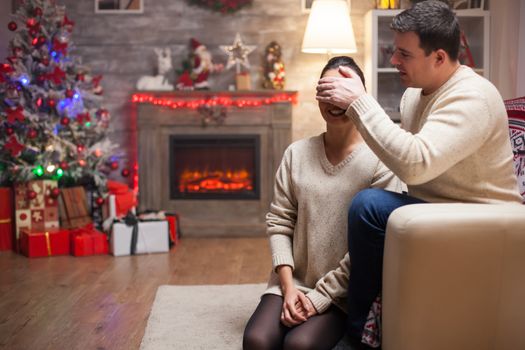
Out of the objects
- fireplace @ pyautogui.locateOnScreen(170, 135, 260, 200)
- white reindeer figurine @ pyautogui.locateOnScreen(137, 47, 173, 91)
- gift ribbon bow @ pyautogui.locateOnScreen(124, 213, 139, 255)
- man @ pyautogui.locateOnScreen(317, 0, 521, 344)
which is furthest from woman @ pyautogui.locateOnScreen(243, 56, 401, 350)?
white reindeer figurine @ pyautogui.locateOnScreen(137, 47, 173, 91)

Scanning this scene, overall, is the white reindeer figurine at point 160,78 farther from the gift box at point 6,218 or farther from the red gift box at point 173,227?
the gift box at point 6,218

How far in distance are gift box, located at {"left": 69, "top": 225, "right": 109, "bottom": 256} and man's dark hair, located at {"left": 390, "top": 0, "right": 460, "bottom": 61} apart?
2963mm

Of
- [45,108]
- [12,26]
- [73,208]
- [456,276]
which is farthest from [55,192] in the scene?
[456,276]

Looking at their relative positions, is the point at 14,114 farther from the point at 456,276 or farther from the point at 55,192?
the point at 456,276

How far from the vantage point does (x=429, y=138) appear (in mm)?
1773

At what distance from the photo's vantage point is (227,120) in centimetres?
505

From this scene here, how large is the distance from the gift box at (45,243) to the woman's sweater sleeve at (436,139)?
303cm

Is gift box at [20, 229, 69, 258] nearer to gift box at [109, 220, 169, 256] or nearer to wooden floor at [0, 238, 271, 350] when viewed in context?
wooden floor at [0, 238, 271, 350]

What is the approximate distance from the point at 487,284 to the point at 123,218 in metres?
3.01

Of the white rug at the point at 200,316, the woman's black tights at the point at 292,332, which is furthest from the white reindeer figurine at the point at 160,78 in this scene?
the woman's black tights at the point at 292,332

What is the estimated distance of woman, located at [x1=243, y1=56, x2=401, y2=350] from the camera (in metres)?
2.05

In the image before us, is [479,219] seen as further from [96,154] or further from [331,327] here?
[96,154]

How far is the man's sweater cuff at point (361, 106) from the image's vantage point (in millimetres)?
1857

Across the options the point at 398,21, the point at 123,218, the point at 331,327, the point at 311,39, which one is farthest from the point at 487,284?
the point at 311,39
